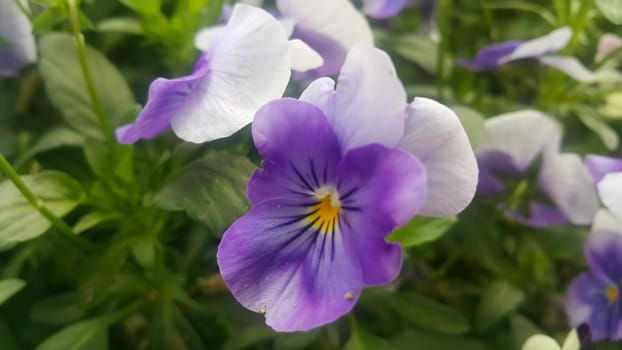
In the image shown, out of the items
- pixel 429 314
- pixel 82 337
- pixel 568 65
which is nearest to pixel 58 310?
pixel 82 337

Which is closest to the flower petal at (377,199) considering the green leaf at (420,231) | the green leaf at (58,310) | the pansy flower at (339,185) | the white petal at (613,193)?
the pansy flower at (339,185)

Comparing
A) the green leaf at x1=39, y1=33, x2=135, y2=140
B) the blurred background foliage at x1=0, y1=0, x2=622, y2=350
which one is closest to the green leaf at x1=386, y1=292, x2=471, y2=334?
the blurred background foliage at x1=0, y1=0, x2=622, y2=350

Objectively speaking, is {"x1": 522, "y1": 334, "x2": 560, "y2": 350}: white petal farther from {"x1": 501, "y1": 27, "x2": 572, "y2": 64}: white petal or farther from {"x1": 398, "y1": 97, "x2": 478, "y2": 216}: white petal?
{"x1": 501, "y1": 27, "x2": 572, "y2": 64}: white petal

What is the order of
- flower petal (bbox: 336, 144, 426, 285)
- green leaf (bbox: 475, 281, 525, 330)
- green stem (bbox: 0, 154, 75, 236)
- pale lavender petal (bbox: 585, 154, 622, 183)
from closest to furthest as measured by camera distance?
1. flower petal (bbox: 336, 144, 426, 285)
2. green stem (bbox: 0, 154, 75, 236)
3. pale lavender petal (bbox: 585, 154, 622, 183)
4. green leaf (bbox: 475, 281, 525, 330)

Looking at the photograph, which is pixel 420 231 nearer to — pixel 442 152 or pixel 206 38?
pixel 442 152

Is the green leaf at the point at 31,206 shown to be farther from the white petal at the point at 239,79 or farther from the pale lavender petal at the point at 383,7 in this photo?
the pale lavender petal at the point at 383,7

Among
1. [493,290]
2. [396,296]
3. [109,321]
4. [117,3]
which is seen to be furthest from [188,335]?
[117,3]

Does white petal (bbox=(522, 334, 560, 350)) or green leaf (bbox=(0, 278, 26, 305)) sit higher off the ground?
green leaf (bbox=(0, 278, 26, 305))
